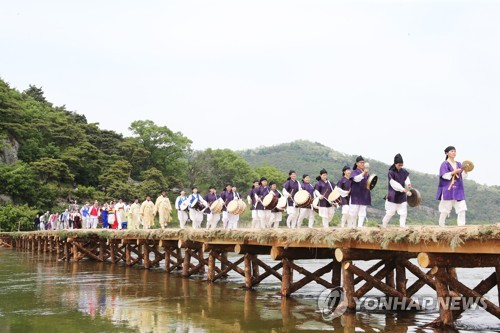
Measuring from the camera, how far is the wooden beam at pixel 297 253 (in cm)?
1491

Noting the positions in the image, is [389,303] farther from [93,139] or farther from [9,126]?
[93,139]

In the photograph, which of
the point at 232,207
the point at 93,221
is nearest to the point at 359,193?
the point at 232,207

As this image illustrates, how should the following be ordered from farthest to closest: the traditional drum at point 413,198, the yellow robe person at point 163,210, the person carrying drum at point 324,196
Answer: the yellow robe person at point 163,210
the person carrying drum at point 324,196
the traditional drum at point 413,198

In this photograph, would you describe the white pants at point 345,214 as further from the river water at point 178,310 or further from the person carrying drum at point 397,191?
the river water at point 178,310

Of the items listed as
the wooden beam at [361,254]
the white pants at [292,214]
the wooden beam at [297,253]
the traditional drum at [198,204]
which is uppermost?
the traditional drum at [198,204]

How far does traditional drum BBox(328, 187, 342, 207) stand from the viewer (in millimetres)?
15308

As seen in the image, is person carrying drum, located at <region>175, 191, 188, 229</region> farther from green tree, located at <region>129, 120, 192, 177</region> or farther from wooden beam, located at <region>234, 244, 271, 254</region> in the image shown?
green tree, located at <region>129, 120, 192, 177</region>

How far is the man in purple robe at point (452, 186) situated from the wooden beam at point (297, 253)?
168 inches

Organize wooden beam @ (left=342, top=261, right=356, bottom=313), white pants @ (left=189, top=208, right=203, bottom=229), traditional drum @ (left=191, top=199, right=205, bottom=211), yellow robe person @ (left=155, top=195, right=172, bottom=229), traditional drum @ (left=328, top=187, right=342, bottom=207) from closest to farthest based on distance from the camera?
1. wooden beam @ (left=342, top=261, right=356, bottom=313)
2. traditional drum @ (left=328, top=187, right=342, bottom=207)
3. traditional drum @ (left=191, top=199, right=205, bottom=211)
4. white pants @ (left=189, top=208, right=203, bottom=229)
5. yellow robe person @ (left=155, top=195, right=172, bottom=229)

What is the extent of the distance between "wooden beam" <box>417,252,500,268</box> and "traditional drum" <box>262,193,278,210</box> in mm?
8406

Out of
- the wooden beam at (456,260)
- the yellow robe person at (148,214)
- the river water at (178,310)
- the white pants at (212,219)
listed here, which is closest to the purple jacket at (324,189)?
the river water at (178,310)

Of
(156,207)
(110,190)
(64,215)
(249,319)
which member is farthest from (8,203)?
(249,319)

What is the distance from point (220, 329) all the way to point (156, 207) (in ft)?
54.4

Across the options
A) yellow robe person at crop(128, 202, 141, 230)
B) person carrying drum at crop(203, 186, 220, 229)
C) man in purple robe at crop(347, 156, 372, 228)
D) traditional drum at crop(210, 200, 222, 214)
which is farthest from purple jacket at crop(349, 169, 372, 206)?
yellow robe person at crop(128, 202, 141, 230)
